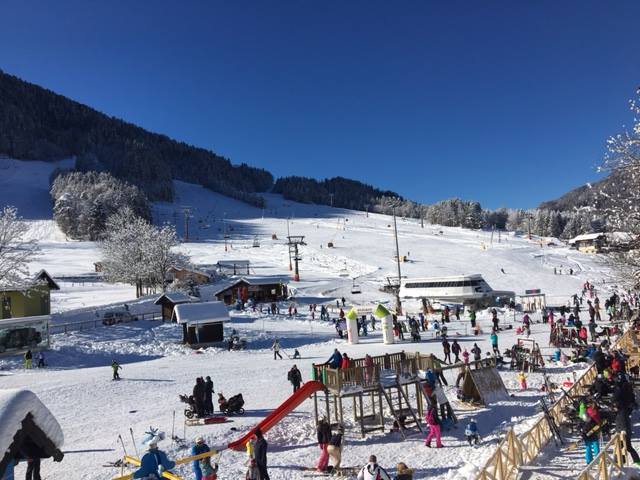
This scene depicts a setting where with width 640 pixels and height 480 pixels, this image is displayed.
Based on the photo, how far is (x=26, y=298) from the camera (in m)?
32.4

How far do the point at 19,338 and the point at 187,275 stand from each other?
95.9 feet

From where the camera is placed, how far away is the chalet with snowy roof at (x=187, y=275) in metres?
54.8

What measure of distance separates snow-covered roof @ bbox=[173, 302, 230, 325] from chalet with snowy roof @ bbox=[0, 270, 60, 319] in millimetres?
9451

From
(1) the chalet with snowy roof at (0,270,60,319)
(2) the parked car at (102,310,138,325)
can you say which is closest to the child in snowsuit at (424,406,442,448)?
(2) the parked car at (102,310,138,325)

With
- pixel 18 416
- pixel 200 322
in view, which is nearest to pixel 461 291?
pixel 200 322

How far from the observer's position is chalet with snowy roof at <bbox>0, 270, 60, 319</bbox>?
1230 inches

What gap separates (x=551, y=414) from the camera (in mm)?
12305

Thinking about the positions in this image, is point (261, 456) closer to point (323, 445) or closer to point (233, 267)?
point (323, 445)

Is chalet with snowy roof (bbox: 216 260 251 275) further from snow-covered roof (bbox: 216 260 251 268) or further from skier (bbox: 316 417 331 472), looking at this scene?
skier (bbox: 316 417 331 472)

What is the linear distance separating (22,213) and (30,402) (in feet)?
411

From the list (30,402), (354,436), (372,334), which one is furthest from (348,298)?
(30,402)

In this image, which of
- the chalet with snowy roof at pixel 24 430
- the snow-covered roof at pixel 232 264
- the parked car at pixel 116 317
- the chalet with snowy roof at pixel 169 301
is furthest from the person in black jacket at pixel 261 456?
the snow-covered roof at pixel 232 264

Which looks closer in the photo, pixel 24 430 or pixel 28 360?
pixel 24 430

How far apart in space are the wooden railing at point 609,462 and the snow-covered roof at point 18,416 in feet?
24.2
